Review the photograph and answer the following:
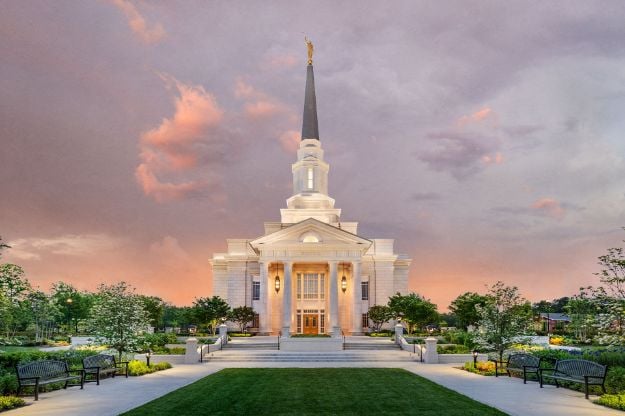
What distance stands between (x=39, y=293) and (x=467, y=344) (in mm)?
47557

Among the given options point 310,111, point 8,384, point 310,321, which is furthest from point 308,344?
point 310,111

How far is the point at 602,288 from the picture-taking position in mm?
16078

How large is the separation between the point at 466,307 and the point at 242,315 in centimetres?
2044

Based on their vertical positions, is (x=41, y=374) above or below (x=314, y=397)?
above

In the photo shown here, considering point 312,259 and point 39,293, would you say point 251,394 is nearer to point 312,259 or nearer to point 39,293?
point 312,259

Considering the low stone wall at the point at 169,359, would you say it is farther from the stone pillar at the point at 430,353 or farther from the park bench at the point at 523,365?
the park bench at the point at 523,365

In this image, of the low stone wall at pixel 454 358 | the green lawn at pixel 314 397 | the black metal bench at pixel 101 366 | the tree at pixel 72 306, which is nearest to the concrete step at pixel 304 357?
the low stone wall at pixel 454 358

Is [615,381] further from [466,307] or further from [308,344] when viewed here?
[466,307]

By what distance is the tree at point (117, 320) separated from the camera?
77.7 ft

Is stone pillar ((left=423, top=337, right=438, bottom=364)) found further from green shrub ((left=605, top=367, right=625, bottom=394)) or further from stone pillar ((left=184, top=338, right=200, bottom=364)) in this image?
stone pillar ((left=184, top=338, right=200, bottom=364))

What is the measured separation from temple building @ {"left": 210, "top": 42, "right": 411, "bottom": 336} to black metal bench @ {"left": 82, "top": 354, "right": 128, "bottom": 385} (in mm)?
16621

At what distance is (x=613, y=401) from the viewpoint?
14.8 meters

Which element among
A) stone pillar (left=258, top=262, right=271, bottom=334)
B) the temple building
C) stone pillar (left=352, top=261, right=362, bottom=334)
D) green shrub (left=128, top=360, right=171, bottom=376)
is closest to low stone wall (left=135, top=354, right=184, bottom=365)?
green shrub (left=128, top=360, right=171, bottom=376)

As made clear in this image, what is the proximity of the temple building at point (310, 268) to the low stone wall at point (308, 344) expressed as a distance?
3676mm
